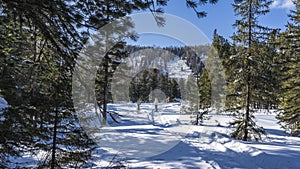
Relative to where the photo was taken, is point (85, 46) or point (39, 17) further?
point (85, 46)

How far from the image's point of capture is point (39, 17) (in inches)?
95.2

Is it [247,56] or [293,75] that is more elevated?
[247,56]

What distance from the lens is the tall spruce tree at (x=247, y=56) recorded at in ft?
35.5

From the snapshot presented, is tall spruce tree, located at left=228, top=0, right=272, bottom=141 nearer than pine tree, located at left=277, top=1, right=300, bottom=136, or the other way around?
tall spruce tree, located at left=228, top=0, right=272, bottom=141

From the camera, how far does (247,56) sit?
10.9 m

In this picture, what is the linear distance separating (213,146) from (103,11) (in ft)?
25.6

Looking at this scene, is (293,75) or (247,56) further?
(293,75)

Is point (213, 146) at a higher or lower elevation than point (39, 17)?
lower

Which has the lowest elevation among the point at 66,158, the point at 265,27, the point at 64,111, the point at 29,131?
the point at 66,158

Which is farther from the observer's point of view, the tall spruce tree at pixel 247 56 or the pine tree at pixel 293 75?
the pine tree at pixel 293 75

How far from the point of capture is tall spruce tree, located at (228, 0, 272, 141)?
35.5ft

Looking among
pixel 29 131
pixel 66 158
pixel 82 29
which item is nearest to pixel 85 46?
pixel 82 29

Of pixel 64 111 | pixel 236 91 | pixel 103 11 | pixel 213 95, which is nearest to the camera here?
pixel 103 11

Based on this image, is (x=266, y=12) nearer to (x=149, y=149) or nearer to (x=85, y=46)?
(x=149, y=149)
